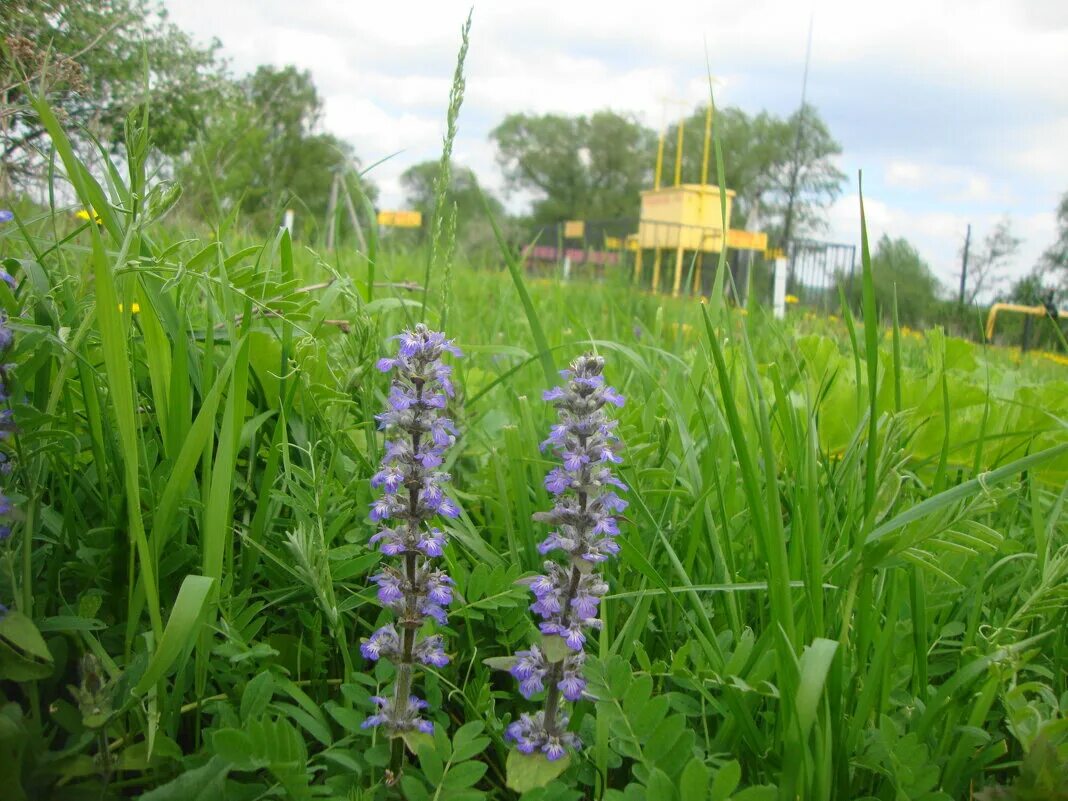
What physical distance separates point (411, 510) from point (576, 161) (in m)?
76.8

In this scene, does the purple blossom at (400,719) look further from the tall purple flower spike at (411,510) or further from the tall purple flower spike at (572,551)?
the tall purple flower spike at (572,551)

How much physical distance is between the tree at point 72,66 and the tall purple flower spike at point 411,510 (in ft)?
1.98

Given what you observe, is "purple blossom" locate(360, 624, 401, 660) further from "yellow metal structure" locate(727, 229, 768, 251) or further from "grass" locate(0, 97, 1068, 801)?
"yellow metal structure" locate(727, 229, 768, 251)

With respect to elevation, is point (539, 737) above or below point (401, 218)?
below

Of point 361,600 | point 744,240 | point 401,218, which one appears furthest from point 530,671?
point 744,240

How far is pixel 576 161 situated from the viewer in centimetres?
7456

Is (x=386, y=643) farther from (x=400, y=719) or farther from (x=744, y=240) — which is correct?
(x=744, y=240)

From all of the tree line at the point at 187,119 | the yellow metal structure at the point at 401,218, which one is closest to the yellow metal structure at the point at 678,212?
the tree line at the point at 187,119

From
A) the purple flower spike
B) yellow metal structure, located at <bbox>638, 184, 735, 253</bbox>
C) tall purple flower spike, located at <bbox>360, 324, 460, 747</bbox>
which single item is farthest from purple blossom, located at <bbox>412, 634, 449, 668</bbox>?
yellow metal structure, located at <bbox>638, 184, 735, 253</bbox>

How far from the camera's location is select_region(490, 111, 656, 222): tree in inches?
2803

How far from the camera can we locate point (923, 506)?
1.07 meters

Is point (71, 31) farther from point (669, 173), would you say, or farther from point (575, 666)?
point (669, 173)

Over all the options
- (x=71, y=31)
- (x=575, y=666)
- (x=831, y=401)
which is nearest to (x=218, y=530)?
(x=575, y=666)

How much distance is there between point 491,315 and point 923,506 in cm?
307
